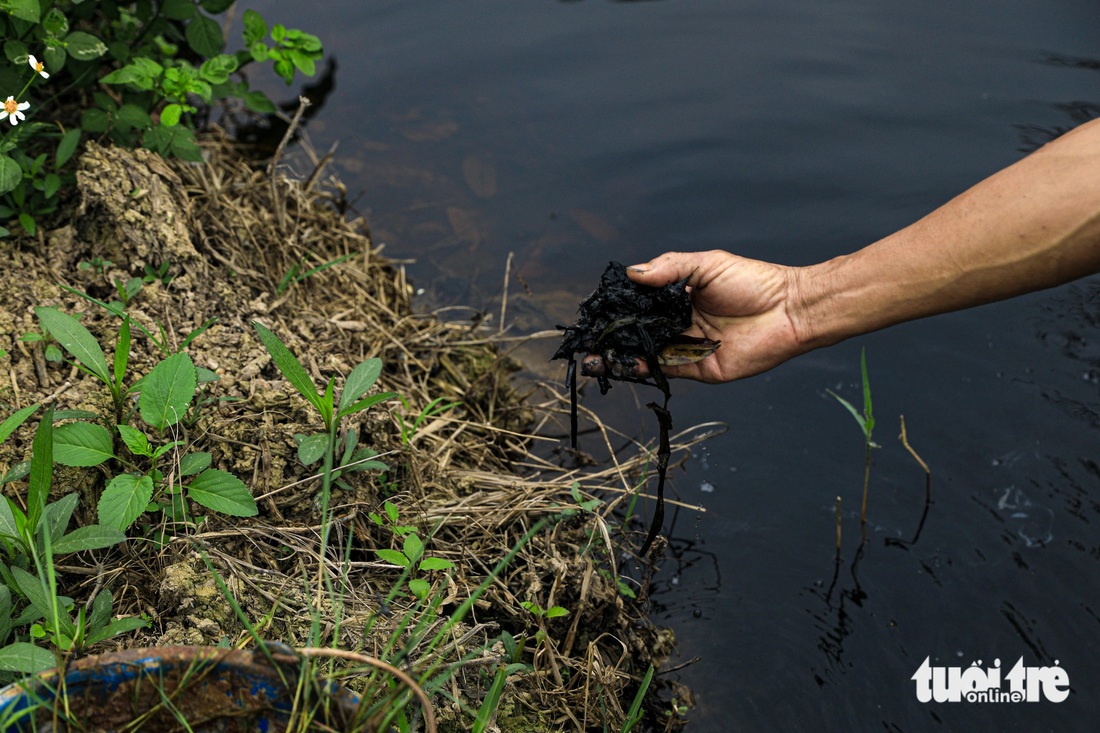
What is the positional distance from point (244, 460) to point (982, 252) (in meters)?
2.31

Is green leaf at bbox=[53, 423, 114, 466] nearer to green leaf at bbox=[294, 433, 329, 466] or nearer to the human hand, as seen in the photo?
green leaf at bbox=[294, 433, 329, 466]

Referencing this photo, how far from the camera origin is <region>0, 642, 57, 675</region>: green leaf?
6.08 ft

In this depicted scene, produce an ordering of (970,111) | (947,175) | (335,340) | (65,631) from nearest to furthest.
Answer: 1. (65,631)
2. (335,340)
3. (947,175)
4. (970,111)

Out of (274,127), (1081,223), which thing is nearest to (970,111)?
(1081,223)

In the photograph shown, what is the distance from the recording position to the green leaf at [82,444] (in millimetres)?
2258

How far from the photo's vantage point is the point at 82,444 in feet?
7.59

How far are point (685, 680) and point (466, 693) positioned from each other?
987mm

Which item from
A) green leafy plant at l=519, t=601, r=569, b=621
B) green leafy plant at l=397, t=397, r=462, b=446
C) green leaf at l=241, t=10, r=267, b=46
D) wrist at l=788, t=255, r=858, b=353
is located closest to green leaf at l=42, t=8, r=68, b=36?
green leaf at l=241, t=10, r=267, b=46

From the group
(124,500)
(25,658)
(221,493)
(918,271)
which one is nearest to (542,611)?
(221,493)

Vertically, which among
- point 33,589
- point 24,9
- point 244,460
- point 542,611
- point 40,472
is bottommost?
point 542,611

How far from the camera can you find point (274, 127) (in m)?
5.67

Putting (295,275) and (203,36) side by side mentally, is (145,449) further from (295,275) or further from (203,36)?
(203,36)

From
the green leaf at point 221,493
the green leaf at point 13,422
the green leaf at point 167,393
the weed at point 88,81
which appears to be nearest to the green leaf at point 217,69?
the weed at point 88,81

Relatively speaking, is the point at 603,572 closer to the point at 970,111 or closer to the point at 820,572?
the point at 820,572
